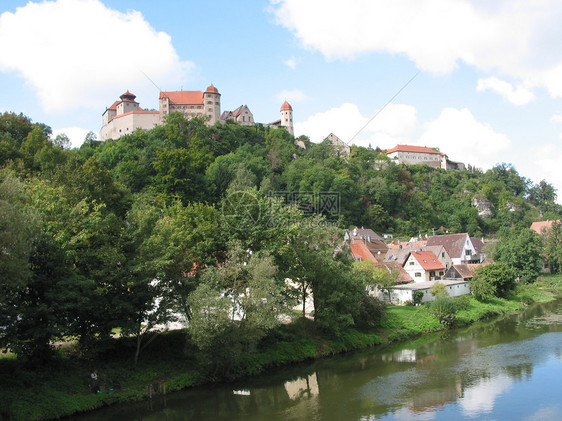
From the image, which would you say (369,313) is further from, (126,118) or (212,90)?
(212,90)

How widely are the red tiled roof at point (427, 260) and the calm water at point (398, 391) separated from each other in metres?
18.9

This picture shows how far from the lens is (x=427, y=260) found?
48469 mm

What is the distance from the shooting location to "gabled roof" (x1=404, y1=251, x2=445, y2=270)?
47.4 meters

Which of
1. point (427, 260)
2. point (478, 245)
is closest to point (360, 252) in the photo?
point (427, 260)

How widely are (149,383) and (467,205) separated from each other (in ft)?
320

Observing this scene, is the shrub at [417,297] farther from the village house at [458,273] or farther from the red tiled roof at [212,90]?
the red tiled roof at [212,90]

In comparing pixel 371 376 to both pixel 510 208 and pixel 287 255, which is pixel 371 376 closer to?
pixel 287 255

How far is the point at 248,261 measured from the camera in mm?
25141

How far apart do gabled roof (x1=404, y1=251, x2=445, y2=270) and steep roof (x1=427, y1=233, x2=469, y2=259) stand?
430 inches

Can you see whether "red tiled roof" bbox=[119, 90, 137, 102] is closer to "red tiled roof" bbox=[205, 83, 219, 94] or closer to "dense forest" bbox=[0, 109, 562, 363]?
"red tiled roof" bbox=[205, 83, 219, 94]

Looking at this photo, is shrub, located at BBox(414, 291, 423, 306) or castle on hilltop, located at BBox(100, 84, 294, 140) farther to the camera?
castle on hilltop, located at BBox(100, 84, 294, 140)

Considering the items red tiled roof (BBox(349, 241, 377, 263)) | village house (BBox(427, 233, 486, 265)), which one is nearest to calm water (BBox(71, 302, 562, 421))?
red tiled roof (BBox(349, 241, 377, 263))

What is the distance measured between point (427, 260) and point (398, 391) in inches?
1182

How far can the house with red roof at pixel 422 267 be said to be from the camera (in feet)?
155
